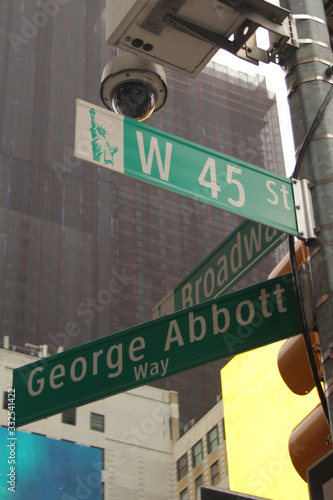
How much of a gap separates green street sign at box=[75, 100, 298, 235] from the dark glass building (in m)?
114

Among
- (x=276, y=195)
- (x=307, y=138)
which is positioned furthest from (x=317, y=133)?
(x=276, y=195)

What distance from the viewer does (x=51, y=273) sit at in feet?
438

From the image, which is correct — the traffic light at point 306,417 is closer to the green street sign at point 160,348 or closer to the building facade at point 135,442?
the green street sign at point 160,348

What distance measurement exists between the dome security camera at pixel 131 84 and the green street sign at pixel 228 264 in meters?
1.08

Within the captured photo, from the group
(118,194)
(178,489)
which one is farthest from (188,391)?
(178,489)

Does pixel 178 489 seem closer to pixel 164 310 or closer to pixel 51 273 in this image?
pixel 164 310

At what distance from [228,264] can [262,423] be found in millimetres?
35241

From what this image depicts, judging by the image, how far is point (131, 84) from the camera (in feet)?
18.8

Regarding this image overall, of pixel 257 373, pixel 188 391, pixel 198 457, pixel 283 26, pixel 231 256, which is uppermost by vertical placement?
pixel 188 391

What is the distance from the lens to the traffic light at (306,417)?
15.0 feet

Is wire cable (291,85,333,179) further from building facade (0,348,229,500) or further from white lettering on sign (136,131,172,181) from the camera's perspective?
building facade (0,348,229,500)

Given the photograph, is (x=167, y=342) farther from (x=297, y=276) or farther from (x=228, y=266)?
(x=228, y=266)

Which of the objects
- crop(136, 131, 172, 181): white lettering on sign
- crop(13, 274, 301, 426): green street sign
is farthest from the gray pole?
crop(136, 131, 172, 181): white lettering on sign

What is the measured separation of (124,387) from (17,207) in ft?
442
